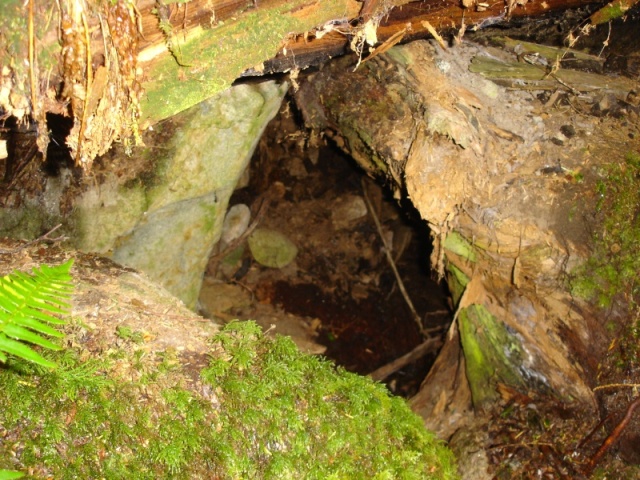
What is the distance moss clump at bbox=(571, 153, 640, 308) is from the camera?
11.8 ft

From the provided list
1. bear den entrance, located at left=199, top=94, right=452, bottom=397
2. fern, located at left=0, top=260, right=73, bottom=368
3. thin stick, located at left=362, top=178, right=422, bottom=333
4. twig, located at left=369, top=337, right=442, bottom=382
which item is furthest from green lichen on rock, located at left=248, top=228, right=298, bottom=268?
fern, located at left=0, top=260, right=73, bottom=368

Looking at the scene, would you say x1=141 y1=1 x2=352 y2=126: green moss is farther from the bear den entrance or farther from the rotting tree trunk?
the bear den entrance

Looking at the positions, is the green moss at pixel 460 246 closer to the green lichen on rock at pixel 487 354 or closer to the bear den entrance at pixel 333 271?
the green lichen on rock at pixel 487 354

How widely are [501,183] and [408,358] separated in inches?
128

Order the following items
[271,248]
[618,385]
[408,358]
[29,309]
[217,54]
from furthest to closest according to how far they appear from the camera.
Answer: [271,248]
[408,358]
[618,385]
[217,54]
[29,309]

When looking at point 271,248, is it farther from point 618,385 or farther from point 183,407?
point 183,407

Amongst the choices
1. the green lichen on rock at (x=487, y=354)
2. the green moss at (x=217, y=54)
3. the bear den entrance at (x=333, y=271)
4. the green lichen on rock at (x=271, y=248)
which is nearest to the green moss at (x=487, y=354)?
the green lichen on rock at (x=487, y=354)

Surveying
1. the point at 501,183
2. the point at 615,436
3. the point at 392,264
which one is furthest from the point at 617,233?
the point at 392,264

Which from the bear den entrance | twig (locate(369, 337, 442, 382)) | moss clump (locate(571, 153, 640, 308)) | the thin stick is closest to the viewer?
moss clump (locate(571, 153, 640, 308))

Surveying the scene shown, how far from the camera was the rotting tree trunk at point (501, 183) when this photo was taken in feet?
12.1

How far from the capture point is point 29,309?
56.1 inches

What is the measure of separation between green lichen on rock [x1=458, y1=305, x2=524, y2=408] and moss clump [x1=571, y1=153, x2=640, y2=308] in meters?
0.90

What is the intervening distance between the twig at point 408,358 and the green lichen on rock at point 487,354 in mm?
1595

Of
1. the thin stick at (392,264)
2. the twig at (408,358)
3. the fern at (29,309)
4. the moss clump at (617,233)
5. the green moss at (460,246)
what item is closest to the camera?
the fern at (29,309)
